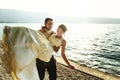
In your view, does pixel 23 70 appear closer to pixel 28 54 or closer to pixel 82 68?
pixel 28 54

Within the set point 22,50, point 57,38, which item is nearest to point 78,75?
point 57,38

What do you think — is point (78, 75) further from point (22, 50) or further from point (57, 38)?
point (22, 50)

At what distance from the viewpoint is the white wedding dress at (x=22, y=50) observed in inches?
175

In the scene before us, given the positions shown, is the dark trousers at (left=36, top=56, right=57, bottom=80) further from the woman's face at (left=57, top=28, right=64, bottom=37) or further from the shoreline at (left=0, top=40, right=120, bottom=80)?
the shoreline at (left=0, top=40, right=120, bottom=80)

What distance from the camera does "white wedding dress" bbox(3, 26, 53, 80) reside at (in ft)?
14.6

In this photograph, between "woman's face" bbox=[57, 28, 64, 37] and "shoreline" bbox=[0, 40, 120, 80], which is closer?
"woman's face" bbox=[57, 28, 64, 37]

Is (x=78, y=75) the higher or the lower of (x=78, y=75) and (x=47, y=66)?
the lower

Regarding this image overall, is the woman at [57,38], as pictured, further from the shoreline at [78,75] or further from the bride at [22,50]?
the shoreline at [78,75]

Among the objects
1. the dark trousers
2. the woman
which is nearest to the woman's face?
the woman

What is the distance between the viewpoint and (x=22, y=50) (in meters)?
4.48

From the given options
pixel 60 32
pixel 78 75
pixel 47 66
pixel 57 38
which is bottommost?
pixel 78 75

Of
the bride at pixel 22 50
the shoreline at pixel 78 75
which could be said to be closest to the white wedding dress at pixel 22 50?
the bride at pixel 22 50

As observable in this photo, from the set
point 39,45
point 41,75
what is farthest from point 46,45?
point 41,75

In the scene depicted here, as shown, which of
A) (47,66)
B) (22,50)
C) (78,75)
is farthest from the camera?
(78,75)
